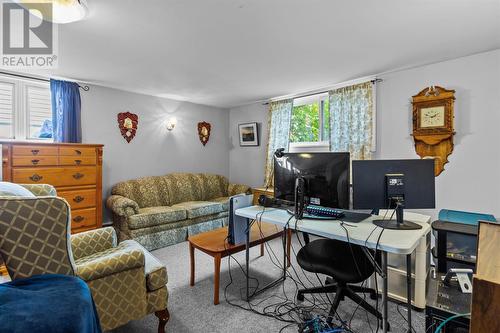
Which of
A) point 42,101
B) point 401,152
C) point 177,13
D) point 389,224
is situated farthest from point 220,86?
point 389,224

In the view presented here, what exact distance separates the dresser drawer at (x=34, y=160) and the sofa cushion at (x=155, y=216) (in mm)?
1121

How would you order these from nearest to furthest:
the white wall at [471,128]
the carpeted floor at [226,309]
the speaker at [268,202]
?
the carpeted floor at [226,309] < the speaker at [268,202] < the white wall at [471,128]

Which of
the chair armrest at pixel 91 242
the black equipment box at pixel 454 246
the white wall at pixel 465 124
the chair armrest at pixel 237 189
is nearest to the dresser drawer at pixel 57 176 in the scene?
the chair armrest at pixel 91 242

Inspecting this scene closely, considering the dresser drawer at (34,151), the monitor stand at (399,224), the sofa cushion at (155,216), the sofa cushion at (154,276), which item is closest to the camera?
the monitor stand at (399,224)

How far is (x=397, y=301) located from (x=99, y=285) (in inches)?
89.4

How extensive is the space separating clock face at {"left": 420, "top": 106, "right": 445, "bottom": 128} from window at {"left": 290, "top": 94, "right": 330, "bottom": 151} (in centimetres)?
127

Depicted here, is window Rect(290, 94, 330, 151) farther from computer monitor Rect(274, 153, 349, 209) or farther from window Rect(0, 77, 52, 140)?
window Rect(0, 77, 52, 140)

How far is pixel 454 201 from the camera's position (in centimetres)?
284

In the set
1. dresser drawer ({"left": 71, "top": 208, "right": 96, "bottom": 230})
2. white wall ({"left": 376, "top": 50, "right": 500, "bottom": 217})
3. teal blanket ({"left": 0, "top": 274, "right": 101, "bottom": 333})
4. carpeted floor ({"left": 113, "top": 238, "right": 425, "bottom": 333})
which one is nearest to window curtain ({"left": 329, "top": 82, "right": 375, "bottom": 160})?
white wall ({"left": 376, "top": 50, "right": 500, "bottom": 217})

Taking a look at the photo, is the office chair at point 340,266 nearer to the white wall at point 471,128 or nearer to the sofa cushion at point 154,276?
the sofa cushion at point 154,276

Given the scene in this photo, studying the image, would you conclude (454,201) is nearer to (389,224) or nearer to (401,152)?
(401,152)

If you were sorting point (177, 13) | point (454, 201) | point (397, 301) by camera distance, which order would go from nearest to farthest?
point (177, 13), point (397, 301), point (454, 201)

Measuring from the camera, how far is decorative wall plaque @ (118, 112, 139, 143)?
4062 mm

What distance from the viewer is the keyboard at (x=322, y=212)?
6.19 ft
